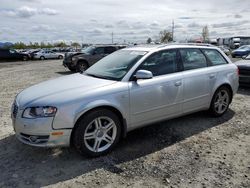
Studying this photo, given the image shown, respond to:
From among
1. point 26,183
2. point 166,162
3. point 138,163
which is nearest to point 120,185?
point 138,163

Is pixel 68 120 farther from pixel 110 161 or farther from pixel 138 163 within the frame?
pixel 138 163

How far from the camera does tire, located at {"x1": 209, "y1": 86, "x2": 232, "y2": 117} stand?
5383mm

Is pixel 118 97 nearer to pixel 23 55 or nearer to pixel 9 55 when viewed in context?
pixel 9 55

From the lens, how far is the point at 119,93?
12.7 feet

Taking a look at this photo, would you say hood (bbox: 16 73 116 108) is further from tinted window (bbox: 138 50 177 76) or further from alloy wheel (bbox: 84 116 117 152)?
tinted window (bbox: 138 50 177 76)

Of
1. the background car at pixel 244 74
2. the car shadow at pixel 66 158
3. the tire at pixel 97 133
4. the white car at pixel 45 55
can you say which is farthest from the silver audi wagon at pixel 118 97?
the white car at pixel 45 55

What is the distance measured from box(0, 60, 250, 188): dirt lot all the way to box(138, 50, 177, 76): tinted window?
1.15m

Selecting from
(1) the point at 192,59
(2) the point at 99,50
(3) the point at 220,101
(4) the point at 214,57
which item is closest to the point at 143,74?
(1) the point at 192,59

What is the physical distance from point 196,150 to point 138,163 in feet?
3.32

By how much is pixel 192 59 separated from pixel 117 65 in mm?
1533

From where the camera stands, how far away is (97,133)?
3832 mm

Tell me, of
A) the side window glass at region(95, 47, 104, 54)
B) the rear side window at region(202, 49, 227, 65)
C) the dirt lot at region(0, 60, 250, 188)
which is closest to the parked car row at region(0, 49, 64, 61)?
the side window glass at region(95, 47, 104, 54)

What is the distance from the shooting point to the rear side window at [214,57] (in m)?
5.38

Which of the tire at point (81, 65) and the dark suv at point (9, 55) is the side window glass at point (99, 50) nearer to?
the tire at point (81, 65)
